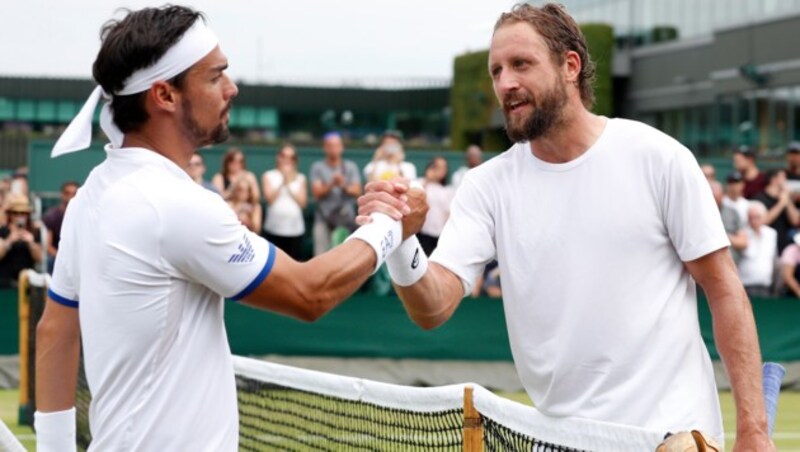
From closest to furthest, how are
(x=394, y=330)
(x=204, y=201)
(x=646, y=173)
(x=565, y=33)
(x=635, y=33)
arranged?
(x=204, y=201), (x=646, y=173), (x=565, y=33), (x=394, y=330), (x=635, y=33)

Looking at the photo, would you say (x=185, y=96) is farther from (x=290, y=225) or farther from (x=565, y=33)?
(x=290, y=225)

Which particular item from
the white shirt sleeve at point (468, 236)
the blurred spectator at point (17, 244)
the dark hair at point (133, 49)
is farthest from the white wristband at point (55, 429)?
the blurred spectator at point (17, 244)

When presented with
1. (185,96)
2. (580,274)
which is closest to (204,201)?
(185,96)

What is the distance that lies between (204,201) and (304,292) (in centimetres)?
33

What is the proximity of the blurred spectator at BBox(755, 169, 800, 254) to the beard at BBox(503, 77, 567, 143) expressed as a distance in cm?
1097

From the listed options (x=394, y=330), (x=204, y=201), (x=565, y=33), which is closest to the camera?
(x=204, y=201)

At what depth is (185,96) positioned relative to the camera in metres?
3.79

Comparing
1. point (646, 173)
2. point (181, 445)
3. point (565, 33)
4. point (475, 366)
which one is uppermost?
point (565, 33)

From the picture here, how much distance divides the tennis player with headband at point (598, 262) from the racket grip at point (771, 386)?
15 cm

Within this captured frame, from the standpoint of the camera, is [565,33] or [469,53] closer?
[565,33]

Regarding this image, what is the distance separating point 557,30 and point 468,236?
655 mm

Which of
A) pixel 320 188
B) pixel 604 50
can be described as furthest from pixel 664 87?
pixel 320 188

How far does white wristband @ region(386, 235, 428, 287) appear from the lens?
14.6 ft

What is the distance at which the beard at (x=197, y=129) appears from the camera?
12.4 ft
